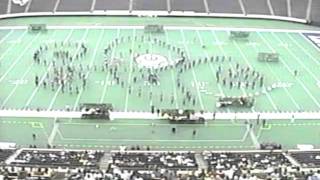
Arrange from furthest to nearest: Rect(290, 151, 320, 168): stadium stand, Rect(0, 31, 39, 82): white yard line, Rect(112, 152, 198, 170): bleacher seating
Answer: Rect(0, 31, 39, 82): white yard line < Rect(290, 151, 320, 168): stadium stand < Rect(112, 152, 198, 170): bleacher seating

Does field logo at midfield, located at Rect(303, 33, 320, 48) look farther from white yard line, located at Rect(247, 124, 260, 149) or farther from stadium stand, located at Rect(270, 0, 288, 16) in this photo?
white yard line, located at Rect(247, 124, 260, 149)

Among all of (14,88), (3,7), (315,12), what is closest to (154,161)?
(14,88)

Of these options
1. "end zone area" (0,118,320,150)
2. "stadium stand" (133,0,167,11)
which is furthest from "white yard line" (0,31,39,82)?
"stadium stand" (133,0,167,11)

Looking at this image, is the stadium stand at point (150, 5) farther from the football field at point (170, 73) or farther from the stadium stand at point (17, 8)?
the stadium stand at point (17, 8)

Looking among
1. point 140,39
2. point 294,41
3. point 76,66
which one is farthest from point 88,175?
point 294,41

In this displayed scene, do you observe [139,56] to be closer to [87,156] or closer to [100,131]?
[100,131]
